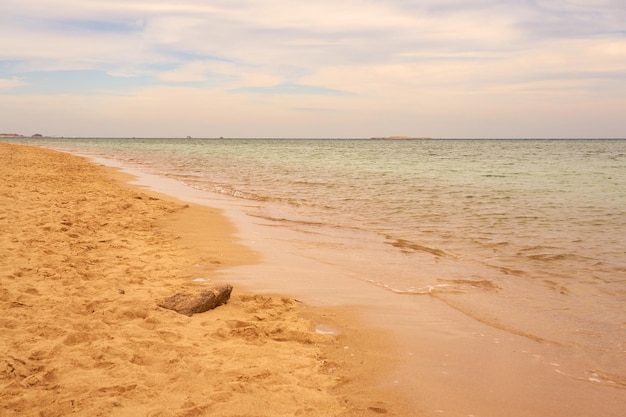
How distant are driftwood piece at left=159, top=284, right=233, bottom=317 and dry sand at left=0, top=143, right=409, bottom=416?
84mm

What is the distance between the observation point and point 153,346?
369cm

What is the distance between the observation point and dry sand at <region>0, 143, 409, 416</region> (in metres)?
2.96

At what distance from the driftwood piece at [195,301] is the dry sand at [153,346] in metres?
0.08

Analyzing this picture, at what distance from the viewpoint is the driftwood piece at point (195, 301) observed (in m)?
4.54

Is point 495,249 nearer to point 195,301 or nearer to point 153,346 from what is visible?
point 195,301

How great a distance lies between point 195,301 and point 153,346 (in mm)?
927

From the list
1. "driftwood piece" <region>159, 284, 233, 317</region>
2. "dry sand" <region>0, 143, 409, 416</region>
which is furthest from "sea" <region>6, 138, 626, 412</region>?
"driftwood piece" <region>159, 284, 233, 317</region>

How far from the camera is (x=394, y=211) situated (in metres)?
11.9

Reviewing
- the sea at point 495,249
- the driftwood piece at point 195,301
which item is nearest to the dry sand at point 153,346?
the driftwood piece at point 195,301

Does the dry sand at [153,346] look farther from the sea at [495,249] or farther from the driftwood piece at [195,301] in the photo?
the sea at [495,249]

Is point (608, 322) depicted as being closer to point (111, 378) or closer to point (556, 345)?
point (556, 345)

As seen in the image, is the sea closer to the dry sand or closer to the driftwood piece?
the dry sand

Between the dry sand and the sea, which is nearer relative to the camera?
the dry sand

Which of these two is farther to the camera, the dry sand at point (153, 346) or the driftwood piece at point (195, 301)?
the driftwood piece at point (195, 301)
